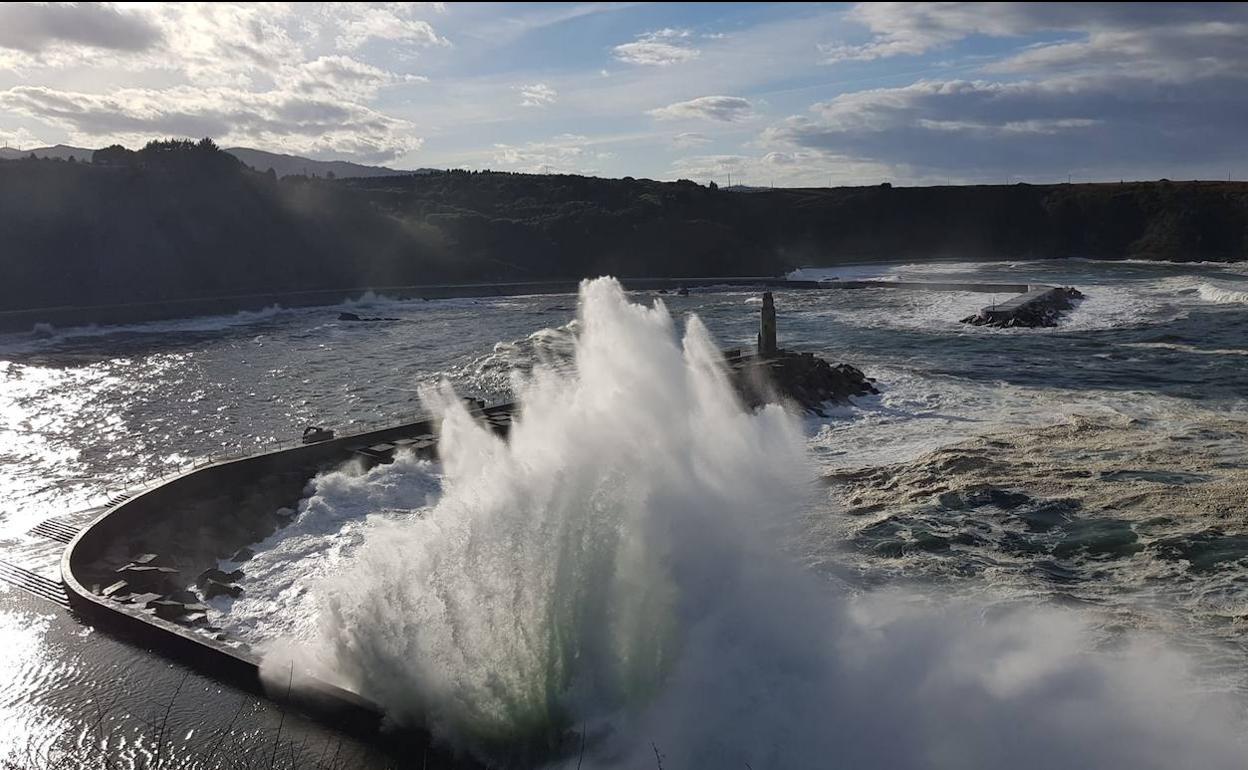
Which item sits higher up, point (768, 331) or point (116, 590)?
point (768, 331)

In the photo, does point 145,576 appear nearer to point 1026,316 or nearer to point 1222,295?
point 1026,316

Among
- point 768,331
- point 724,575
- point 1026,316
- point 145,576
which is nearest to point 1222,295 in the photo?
point 1026,316

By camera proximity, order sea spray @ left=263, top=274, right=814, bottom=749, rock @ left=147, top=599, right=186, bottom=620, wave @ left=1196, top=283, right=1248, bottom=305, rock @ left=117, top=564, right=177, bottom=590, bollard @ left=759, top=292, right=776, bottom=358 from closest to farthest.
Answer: sea spray @ left=263, top=274, right=814, bottom=749, rock @ left=147, top=599, right=186, bottom=620, rock @ left=117, top=564, right=177, bottom=590, bollard @ left=759, top=292, right=776, bottom=358, wave @ left=1196, top=283, right=1248, bottom=305

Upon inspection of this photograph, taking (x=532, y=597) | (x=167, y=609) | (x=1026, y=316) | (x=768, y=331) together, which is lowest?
(x=167, y=609)

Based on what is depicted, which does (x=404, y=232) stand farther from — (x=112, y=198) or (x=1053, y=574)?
(x=1053, y=574)

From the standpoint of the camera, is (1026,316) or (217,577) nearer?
(217,577)

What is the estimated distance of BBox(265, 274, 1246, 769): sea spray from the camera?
345 inches

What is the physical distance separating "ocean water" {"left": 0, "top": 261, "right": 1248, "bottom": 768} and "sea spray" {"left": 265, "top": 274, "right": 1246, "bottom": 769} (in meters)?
0.04

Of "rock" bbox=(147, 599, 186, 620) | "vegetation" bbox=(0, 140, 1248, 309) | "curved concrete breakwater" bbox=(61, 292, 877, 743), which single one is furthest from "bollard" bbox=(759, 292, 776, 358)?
"vegetation" bbox=(0, 140, 1248, 309)

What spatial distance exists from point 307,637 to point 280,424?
54.7ft

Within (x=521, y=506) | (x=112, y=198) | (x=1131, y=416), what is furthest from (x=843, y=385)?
(x=112, y=198)

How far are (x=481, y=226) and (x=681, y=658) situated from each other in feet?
337

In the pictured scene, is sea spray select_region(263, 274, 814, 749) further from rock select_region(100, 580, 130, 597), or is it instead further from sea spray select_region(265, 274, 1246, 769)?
rock select_region(100, 580, 130, 597)

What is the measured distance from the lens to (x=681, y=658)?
33.3 ft
